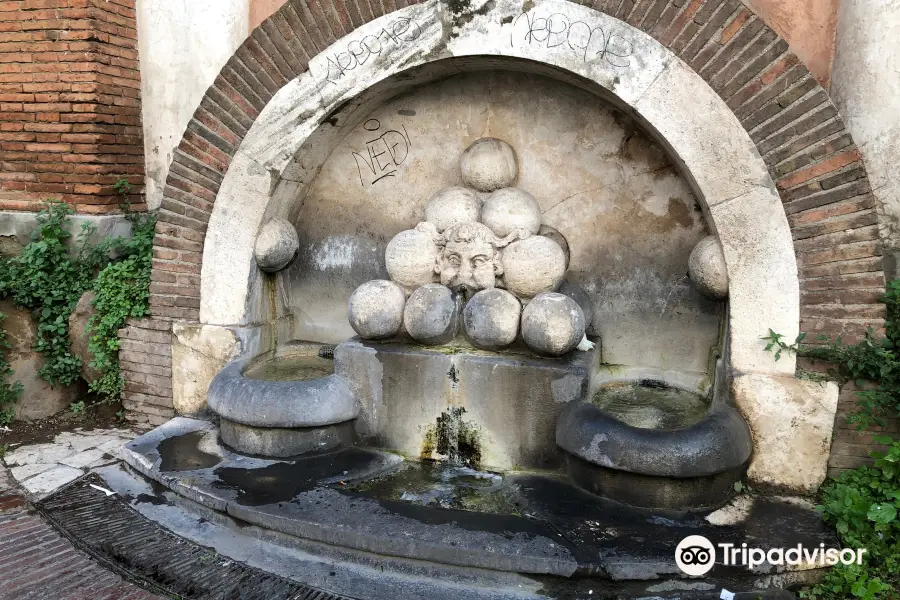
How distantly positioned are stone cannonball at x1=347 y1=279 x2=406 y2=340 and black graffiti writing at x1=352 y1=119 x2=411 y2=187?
1.11 metres

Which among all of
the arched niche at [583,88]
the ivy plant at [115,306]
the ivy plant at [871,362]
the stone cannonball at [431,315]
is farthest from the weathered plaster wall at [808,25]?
the ivy plant at [115,306]

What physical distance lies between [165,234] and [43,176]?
1.43m

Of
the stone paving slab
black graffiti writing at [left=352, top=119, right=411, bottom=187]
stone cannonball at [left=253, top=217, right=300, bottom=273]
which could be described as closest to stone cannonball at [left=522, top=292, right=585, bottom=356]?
black graffiti writing at [left=352, top=119, right=411, bottom=187]

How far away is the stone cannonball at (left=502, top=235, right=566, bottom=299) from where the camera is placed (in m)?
4.27

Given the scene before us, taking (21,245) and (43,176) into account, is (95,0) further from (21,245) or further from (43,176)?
(21,245)

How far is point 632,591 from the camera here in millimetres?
3250

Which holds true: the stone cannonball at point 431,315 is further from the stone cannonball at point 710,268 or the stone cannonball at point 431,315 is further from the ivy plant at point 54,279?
the ivy plant at point 54,279

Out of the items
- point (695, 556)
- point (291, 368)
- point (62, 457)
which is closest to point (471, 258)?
point (291, 368)

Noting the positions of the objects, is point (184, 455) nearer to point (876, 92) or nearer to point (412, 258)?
point (412, 258)

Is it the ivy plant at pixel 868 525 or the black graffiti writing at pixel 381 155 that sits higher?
the black graffiti writing at pixel 381 155

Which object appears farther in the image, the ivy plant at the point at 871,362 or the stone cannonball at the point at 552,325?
the stone cannonball at the point at 552,325

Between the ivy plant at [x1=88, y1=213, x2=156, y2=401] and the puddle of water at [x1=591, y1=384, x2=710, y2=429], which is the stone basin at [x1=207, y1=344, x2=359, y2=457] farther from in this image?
the puddle of water at [x1=591, y1=384, x2=710, y2=429]

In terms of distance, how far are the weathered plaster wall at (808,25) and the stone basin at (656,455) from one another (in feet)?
6.88

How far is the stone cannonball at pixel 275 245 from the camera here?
16.3 ft
